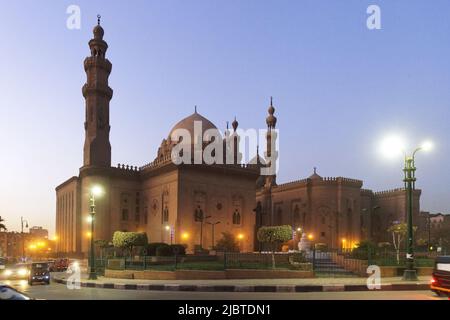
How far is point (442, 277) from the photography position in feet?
39.2

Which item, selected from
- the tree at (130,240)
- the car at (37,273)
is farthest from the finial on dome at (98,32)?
the car at (37,273)

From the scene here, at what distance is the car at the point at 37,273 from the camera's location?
20233 mm

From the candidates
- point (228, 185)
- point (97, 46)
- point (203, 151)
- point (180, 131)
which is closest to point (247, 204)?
point (228, 185)

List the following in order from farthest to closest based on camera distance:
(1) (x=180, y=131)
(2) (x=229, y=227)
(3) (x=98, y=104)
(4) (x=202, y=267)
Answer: (1) (x=180, y=131) < (3) (x=98, y=104) < (2) (x=229, y=227) < (4) (x=202, y=267)

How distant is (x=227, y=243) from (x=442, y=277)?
27957 mm

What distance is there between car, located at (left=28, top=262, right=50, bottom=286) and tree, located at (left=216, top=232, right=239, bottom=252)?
61.0 ft

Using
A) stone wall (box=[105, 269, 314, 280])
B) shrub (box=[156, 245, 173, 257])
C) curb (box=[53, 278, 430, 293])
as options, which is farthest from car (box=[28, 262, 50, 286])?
shrub (box=[156, 245, 173, 257])

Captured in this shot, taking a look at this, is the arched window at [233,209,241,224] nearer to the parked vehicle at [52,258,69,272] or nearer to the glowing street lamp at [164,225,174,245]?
the glowing street lamp at [164,225,174,245]

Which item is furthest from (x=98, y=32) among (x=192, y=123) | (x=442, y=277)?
(x=442, y=277)

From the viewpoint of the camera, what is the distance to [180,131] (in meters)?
50.2

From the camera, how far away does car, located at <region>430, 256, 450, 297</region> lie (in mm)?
11768

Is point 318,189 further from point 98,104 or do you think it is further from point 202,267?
point 202,267

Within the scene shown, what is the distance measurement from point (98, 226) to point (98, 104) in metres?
11.5

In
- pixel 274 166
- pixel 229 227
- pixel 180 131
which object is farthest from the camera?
pixel 274 166
